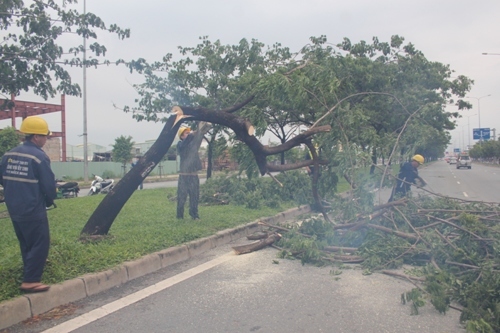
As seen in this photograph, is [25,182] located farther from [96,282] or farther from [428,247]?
[428,247]

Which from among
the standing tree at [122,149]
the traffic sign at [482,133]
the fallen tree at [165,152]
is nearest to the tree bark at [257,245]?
the fallen tree at [165,152]

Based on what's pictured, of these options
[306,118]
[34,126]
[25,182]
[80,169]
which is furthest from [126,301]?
[80,169]

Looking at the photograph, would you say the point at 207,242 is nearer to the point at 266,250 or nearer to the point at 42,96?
the point at 266,250

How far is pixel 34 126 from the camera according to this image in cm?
476

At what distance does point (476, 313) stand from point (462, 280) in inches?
38.4

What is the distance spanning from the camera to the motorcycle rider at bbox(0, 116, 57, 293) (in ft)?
14.8

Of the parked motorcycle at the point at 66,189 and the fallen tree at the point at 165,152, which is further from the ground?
the fallen tree at the point at 165,152

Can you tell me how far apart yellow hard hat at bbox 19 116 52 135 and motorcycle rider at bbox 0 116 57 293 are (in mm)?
183

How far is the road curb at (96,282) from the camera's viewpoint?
416 cm

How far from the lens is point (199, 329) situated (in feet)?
13.2

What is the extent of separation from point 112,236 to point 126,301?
2176 mm

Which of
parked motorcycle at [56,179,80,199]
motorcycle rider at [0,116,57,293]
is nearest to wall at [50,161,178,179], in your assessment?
parked motorcycle at [56,179,80,199]

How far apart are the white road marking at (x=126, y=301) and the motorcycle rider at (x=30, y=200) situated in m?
0.58

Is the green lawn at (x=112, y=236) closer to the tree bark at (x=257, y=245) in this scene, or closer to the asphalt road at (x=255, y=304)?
the asphalt road at (x=255, y=304)
